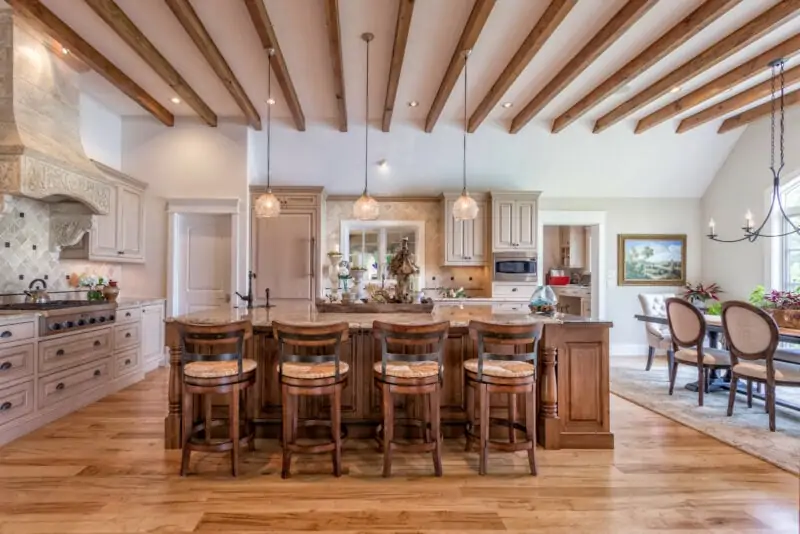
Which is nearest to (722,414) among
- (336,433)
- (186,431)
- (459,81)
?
(336,433)

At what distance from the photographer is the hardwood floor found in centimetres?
215

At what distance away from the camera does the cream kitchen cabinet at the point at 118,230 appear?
4586mm

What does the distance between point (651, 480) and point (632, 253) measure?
16.1 feet

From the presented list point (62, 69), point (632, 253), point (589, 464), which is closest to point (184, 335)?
point (589, 464)

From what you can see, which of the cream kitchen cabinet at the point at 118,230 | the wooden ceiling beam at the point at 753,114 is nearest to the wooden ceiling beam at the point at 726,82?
the wooden ceiling beam at the point at 753,114

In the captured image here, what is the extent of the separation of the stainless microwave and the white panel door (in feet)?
12.4

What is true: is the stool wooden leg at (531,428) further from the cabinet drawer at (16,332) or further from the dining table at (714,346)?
the cabinet drawer at (16,332)

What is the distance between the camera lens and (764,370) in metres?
3.50

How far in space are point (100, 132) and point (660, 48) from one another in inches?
238

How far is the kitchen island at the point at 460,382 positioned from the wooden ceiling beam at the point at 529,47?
215 centimetres

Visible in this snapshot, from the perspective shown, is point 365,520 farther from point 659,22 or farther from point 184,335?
point 659,22

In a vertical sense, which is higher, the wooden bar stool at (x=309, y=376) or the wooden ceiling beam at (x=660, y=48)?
the wooden ceiling beam at (x=660, y=48)

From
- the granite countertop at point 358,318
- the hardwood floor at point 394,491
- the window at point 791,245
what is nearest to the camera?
the hardwood floor at point 394,491

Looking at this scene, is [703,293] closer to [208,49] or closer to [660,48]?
[660,48]
